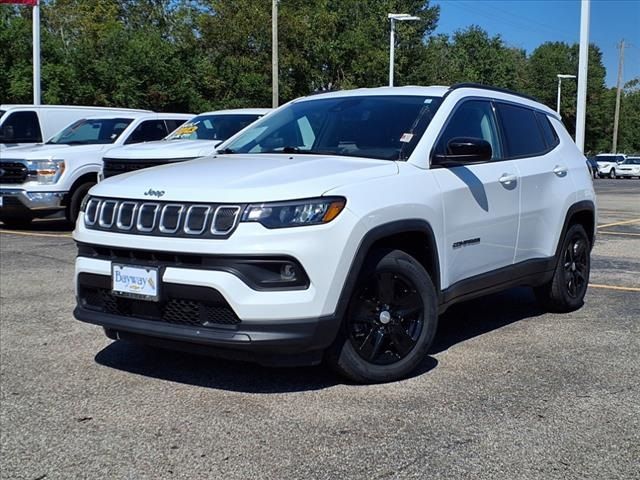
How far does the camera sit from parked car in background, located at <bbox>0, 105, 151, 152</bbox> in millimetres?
14836

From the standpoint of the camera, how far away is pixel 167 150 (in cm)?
1157

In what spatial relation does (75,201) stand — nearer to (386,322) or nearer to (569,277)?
(569,277)

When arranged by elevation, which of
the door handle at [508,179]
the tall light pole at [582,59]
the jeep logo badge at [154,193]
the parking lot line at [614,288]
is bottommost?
the parking lot line at [614,288]

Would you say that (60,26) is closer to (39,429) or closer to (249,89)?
(249,89)

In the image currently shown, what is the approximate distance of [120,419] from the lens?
4.26 m

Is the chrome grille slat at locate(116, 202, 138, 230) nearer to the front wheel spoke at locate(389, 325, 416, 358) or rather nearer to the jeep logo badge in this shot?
the jeep logo badge

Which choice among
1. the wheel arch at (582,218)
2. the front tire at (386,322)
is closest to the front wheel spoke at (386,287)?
the front tire at (386,322)

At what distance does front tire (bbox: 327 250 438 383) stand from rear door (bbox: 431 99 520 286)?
0.38m

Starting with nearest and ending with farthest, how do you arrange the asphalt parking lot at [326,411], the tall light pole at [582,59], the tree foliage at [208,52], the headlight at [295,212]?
the asphalt parking lot at [326,411] → the headlight at [295,212] → the tall light pole at [582,59] → the tree foliage at [208,52]

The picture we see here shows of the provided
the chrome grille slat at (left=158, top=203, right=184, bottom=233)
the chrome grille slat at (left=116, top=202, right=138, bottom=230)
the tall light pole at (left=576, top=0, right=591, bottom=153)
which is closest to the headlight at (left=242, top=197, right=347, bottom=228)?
the chrome grille slat at (left=158, top=203, right=184, bottom=233)

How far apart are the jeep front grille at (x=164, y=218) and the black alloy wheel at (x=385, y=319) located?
918 mm

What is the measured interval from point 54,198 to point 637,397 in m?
10.1

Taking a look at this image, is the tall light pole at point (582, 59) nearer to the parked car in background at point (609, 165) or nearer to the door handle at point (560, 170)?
the door handle at point (560, 170)

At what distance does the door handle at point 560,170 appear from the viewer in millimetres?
6524
